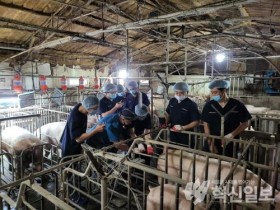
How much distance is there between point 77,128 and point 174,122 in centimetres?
180

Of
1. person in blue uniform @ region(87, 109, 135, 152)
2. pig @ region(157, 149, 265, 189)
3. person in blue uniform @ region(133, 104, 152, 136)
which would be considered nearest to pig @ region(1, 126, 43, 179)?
person in blue uniform @ region(87, 109, 135, 152)

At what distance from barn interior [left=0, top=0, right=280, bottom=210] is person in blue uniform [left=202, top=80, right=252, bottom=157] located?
21 cm

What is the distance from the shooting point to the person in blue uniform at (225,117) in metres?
3.39

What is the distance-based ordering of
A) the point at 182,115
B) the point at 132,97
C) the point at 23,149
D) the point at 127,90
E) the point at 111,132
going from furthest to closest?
the point at 127,90, the point at 132,97, the point at 23,149, the point at 182,115, the point at 111,132

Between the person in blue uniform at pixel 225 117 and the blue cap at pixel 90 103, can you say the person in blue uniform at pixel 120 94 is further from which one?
the person in blue uniform at pixel 225 117

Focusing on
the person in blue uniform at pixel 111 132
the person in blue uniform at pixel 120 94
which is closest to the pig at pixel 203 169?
the person in blue uniform at pixel 111 132

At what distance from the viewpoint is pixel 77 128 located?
309cm

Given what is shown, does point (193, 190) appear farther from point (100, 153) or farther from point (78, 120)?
point (78, 120)

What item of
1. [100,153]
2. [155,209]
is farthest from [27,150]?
[155,209]

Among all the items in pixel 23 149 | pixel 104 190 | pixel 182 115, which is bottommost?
pixel 23 149

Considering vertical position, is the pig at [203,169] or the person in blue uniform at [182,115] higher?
the person in blue uniform at [182,115]

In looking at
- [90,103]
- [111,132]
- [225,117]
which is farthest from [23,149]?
[225,117]

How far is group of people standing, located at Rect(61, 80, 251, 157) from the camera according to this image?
314 cm

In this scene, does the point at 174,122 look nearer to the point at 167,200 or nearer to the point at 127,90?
the point at 127,90
